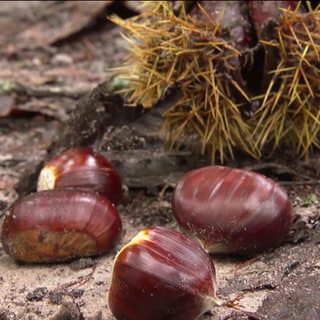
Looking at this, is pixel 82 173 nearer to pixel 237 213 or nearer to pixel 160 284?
pixel 237 213

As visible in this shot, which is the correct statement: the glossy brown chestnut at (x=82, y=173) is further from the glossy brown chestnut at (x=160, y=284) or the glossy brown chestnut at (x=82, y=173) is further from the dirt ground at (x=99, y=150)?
the glossy brown chestnut at (x=160, y=284)

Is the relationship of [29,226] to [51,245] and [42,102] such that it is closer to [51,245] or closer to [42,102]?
[51,245]

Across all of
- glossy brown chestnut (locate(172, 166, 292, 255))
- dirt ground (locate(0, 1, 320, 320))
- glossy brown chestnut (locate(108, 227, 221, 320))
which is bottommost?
dirt ground (locate(0, 1, 320, 320))

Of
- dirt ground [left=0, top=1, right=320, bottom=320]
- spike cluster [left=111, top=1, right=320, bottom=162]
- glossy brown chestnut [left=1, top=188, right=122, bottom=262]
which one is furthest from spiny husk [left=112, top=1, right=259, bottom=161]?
glossy brown chestnut [left=1, top=188, right=122, bottom=262]

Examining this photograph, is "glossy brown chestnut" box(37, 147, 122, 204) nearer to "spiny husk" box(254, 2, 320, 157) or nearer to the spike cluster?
the spike cluster

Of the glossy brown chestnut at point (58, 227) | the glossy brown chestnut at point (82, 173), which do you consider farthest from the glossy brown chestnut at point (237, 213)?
the glossy brown chestnut at point (82, 173)

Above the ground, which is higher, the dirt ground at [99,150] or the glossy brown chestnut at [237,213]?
the glossy brown chestnut at [237,213]
